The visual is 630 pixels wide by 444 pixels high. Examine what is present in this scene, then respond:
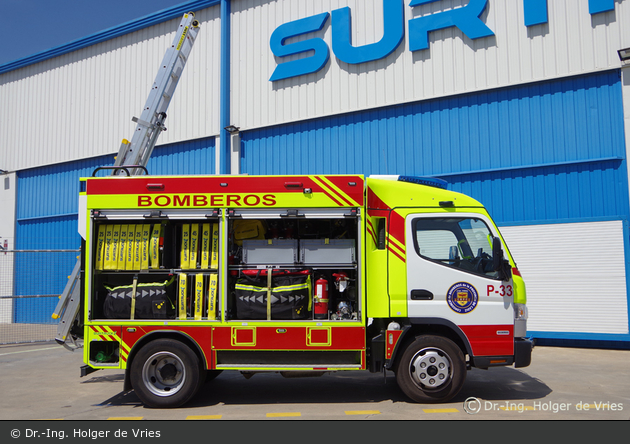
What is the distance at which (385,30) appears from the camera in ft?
46.4

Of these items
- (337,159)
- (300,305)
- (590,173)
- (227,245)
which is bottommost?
(300,305)

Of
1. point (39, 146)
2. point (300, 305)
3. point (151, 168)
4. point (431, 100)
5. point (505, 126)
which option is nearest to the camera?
point (300, 305)

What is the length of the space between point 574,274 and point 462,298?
643 centimetres

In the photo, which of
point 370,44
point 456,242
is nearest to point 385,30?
point 370,44

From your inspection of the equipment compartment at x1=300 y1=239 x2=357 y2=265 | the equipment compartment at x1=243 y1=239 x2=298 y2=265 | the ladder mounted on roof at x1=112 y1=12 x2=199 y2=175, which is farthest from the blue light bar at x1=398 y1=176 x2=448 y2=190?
the ladder mounted on roof at x1=112 y1=12 x2=199 y2=175

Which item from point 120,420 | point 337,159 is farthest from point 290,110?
point 120,420

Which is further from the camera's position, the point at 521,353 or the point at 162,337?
the point at 162,337

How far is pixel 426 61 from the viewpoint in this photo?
13.7 m

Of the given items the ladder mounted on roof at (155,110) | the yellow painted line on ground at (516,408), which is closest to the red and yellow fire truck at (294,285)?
the yellow painted line on ground at (516,408)

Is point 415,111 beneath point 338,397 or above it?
above

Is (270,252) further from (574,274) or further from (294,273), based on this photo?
(574,274)
